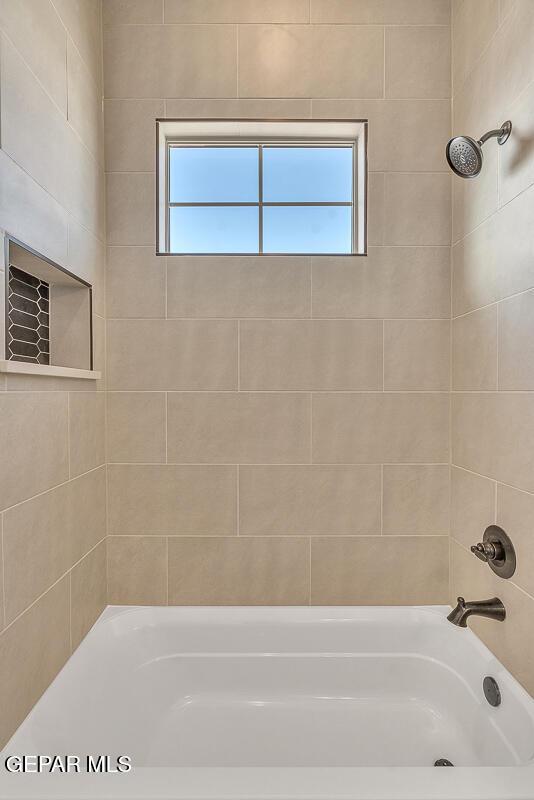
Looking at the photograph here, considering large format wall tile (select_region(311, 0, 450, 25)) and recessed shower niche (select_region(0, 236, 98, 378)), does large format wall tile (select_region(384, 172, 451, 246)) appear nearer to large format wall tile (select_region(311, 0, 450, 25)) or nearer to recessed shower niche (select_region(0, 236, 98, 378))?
large format wall tile (select_region(311, 0, 450, 25))

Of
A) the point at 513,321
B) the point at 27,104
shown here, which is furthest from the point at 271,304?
the point at 27,104

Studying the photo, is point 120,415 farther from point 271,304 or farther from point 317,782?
point 317,782

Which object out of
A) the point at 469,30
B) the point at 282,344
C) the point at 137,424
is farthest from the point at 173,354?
the point at 469,30

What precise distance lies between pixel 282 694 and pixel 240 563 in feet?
1.63

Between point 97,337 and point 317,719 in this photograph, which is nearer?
point 317,719

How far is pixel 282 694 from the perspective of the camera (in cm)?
199

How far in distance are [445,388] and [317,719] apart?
52.4 inches

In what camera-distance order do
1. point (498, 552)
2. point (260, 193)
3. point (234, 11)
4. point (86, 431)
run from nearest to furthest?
point (498, 552) < point (86, 431) < point (234, 11) < point (260, 193)

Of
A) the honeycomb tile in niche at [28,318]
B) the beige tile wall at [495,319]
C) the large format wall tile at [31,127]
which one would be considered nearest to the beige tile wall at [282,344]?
the beige tile wall at [495,319]

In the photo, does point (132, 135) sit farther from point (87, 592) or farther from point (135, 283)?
point (87, 592)

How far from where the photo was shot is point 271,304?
7.07 feet

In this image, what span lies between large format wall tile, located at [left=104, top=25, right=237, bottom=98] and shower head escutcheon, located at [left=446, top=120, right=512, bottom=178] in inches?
37.7

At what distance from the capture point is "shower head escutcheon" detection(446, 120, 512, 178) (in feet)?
5.45

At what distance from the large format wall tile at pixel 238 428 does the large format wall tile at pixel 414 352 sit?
1.23 ft
